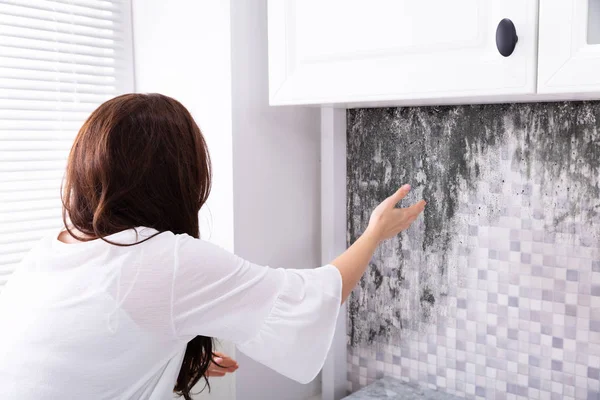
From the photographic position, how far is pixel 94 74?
4.93 feet

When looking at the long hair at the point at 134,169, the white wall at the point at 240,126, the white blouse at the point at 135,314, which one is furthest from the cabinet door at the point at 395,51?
the white blouse at the point at 135,314

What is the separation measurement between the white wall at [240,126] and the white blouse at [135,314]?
447mm

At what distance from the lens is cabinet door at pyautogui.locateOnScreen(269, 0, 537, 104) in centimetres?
95

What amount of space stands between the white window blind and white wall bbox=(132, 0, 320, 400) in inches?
4.2

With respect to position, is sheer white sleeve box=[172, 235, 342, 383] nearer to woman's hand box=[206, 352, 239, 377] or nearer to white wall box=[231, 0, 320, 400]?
woman's hand box=[206, 352, 239, 377]

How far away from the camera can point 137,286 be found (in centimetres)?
92

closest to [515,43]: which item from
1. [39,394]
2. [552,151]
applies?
[552,151]

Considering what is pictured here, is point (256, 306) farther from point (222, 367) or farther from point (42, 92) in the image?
point (42, 92)

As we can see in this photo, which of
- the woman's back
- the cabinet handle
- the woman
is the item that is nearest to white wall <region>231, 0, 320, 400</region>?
the woman

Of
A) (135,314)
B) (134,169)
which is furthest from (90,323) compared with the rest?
(134,169)

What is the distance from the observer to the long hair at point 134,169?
0.98 meters

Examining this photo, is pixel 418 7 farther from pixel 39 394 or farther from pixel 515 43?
pixel 39 394

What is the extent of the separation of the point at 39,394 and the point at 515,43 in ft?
2.91

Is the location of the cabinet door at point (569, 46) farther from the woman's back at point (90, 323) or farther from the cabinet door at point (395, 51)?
the woman's back at point (90, 323)
